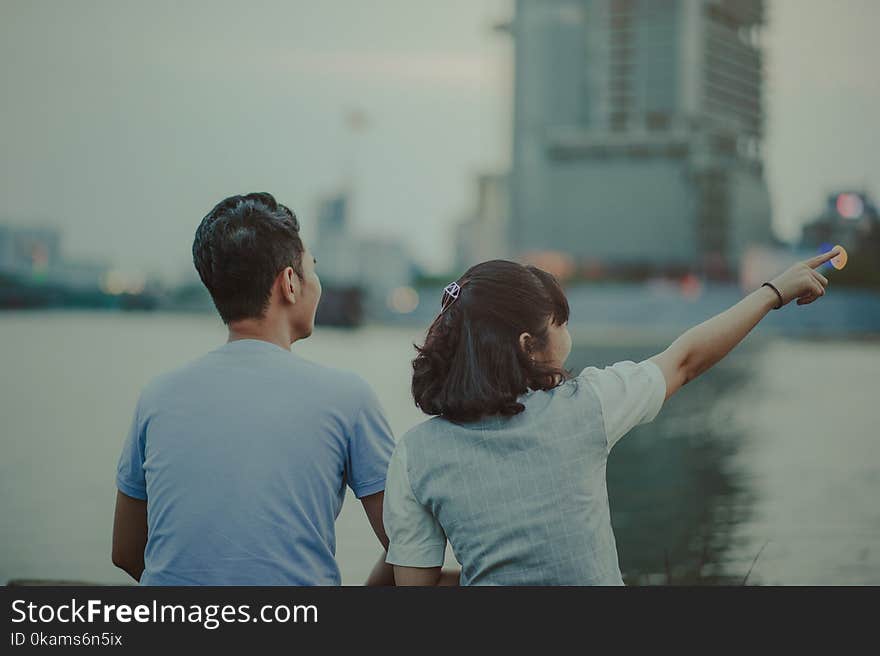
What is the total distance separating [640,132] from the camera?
75.9m

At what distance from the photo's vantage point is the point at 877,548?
6.50 meters

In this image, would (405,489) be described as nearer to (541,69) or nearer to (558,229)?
(558,229)

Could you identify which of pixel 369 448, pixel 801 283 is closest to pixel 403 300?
pixel 801 283

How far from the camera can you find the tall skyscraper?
7044 centimetres

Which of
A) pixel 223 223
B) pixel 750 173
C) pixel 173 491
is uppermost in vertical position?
pixel 750 173

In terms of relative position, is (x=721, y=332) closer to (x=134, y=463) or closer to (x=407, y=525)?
(x=407, y=525)

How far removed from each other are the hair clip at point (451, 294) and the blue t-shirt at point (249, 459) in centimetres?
19

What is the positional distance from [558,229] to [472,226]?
1175 inches

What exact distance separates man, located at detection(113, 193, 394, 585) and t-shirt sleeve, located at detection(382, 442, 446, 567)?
5cm

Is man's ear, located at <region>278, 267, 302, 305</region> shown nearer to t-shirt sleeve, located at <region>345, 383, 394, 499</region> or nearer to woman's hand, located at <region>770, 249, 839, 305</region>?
t-shirt sleeve, located at <region>345, 383, 394, 499</region>

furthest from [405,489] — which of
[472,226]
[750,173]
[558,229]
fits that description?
[472,226]

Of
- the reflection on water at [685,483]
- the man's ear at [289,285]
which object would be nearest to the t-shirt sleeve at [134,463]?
the man's ear at [289,285]

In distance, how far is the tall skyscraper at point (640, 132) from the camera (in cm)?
7044

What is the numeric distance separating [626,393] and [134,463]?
844mm
